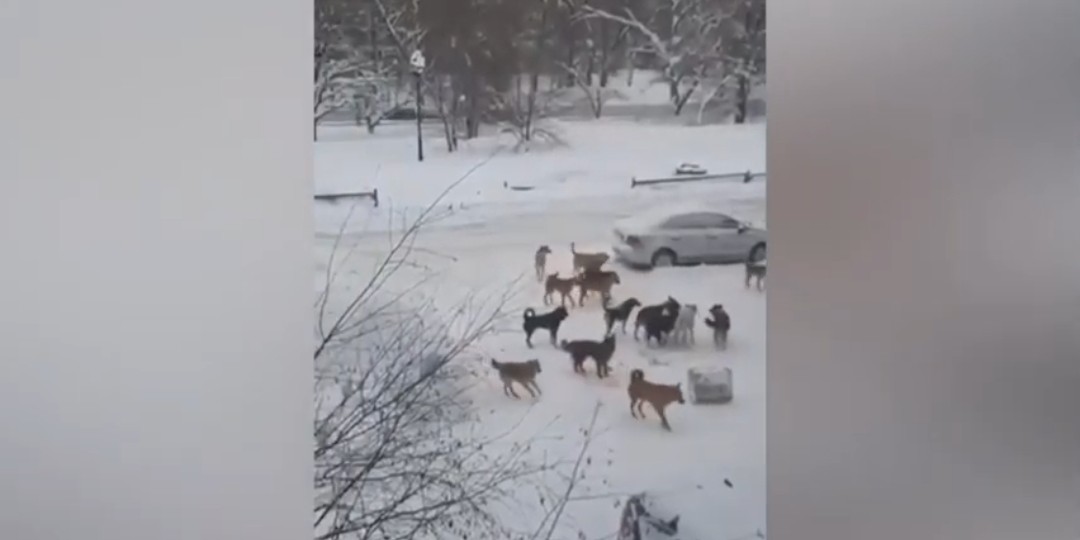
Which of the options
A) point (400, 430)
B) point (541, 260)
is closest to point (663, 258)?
point (541, 260)

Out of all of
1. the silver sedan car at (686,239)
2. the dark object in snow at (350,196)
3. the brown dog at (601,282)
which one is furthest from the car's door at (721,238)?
the dark object in snow at (350,196)

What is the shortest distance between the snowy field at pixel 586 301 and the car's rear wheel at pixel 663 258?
0.04 ft

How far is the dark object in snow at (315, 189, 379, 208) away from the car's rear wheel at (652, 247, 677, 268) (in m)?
0.33

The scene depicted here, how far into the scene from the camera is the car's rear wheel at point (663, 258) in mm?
1080

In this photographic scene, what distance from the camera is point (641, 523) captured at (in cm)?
106

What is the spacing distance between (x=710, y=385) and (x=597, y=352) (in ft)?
0.45

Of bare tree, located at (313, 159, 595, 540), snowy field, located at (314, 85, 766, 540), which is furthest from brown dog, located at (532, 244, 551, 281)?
bare tree, located at (313, 159, 595, 540)

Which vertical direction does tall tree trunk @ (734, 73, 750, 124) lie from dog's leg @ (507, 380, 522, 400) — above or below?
above

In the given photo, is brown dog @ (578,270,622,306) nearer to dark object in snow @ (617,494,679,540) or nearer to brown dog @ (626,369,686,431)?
brown dog @ (626,369,686,431)

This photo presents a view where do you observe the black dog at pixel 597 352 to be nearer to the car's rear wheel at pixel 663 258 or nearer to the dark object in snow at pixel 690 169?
the car's rear wheel at pixel 663 258

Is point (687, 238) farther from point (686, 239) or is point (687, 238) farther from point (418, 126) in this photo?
point (418, 126)

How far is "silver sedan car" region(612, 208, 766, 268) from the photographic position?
1.08 metres
